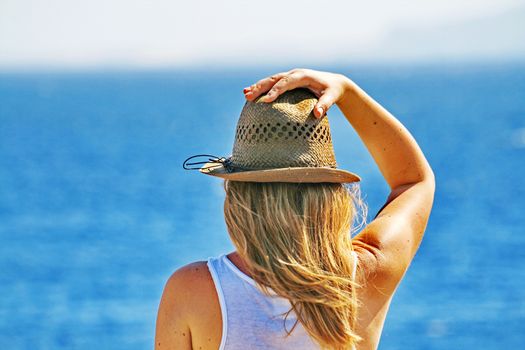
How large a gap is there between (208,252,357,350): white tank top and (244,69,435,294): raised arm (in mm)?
237

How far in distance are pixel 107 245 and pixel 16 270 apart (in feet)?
11.1

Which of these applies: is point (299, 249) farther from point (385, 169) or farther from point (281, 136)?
point (385, 169)

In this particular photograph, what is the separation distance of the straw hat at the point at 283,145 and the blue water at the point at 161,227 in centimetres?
25

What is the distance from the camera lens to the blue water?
666 inches

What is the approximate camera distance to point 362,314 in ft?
6.98

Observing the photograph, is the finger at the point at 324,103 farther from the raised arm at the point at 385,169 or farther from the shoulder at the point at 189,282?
the shoulder at the point at 189,282

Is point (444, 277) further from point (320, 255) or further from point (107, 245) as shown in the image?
point (320, 255)

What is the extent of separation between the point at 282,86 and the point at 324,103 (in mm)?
108

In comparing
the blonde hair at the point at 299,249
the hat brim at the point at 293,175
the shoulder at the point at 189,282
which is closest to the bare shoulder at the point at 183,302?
the shoulder at the point at 189,282

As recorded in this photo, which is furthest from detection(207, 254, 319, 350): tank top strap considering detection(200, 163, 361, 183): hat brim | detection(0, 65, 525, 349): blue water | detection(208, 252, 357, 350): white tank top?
detection(0, 65, 525, 349): blue water

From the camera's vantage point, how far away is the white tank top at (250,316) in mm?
1981

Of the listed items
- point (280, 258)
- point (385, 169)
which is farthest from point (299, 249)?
point (385, 169)

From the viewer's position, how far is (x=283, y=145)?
2.04 meters

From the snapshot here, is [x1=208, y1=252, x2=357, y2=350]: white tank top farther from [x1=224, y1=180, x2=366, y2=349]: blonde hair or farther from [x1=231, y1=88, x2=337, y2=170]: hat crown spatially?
[x1=231, y1=88, x2=337, y2=170]: hat crown
